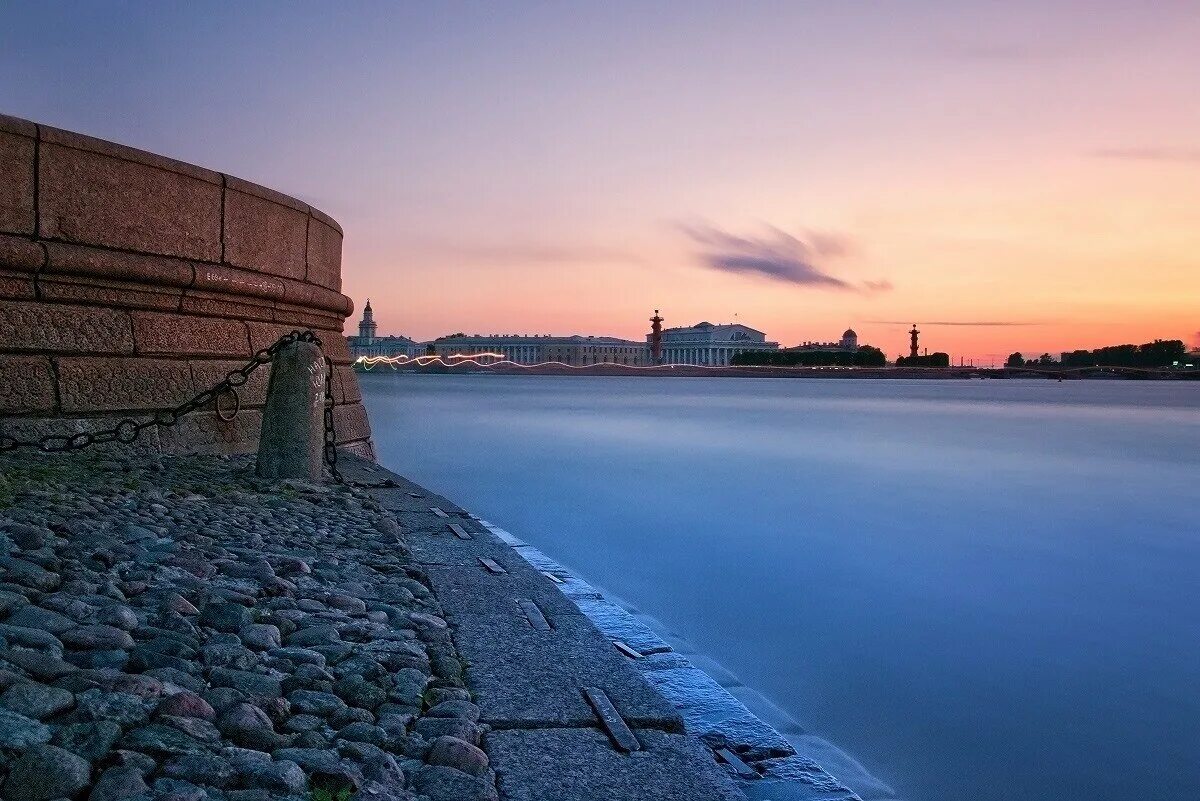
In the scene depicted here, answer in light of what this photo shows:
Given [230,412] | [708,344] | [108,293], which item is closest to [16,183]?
[108,293]

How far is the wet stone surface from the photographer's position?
5.02ft

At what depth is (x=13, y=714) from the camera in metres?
1.57

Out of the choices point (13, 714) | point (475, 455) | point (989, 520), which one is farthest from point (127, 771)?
point (475, 455)

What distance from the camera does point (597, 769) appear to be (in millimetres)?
1747

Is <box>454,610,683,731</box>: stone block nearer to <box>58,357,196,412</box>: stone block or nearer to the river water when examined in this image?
the river water

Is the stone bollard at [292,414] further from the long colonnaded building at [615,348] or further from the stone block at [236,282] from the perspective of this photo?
the long colonnaded building at [615,348]

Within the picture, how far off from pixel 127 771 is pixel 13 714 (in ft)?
0.92

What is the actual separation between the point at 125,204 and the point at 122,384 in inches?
41.6

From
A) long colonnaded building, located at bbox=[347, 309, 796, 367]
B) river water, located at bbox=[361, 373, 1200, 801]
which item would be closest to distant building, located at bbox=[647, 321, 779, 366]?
long colonnaded building, located at bbox=[347, 309, 796, 367]

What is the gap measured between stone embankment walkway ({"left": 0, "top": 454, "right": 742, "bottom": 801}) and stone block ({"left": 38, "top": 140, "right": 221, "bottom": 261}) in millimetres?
2190

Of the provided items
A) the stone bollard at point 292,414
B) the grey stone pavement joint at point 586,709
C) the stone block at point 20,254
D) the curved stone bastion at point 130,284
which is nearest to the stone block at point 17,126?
the curved stone bastion at point 130,284

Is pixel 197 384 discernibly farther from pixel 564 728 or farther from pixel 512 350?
pixel 512 350

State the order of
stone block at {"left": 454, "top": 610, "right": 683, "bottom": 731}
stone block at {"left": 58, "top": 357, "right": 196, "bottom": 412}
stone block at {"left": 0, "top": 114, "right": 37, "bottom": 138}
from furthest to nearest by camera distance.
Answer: stone block at {"left": 58, "top": 357, "right": 196, "bottom": 412} < stone block at {"left": 0, "top": 114, "right": 37, "bottom": 138} < stone block at {"left": 454, "top": 610, "right": 683, "bottom": 731}

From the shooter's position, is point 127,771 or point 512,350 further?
point 512,350
